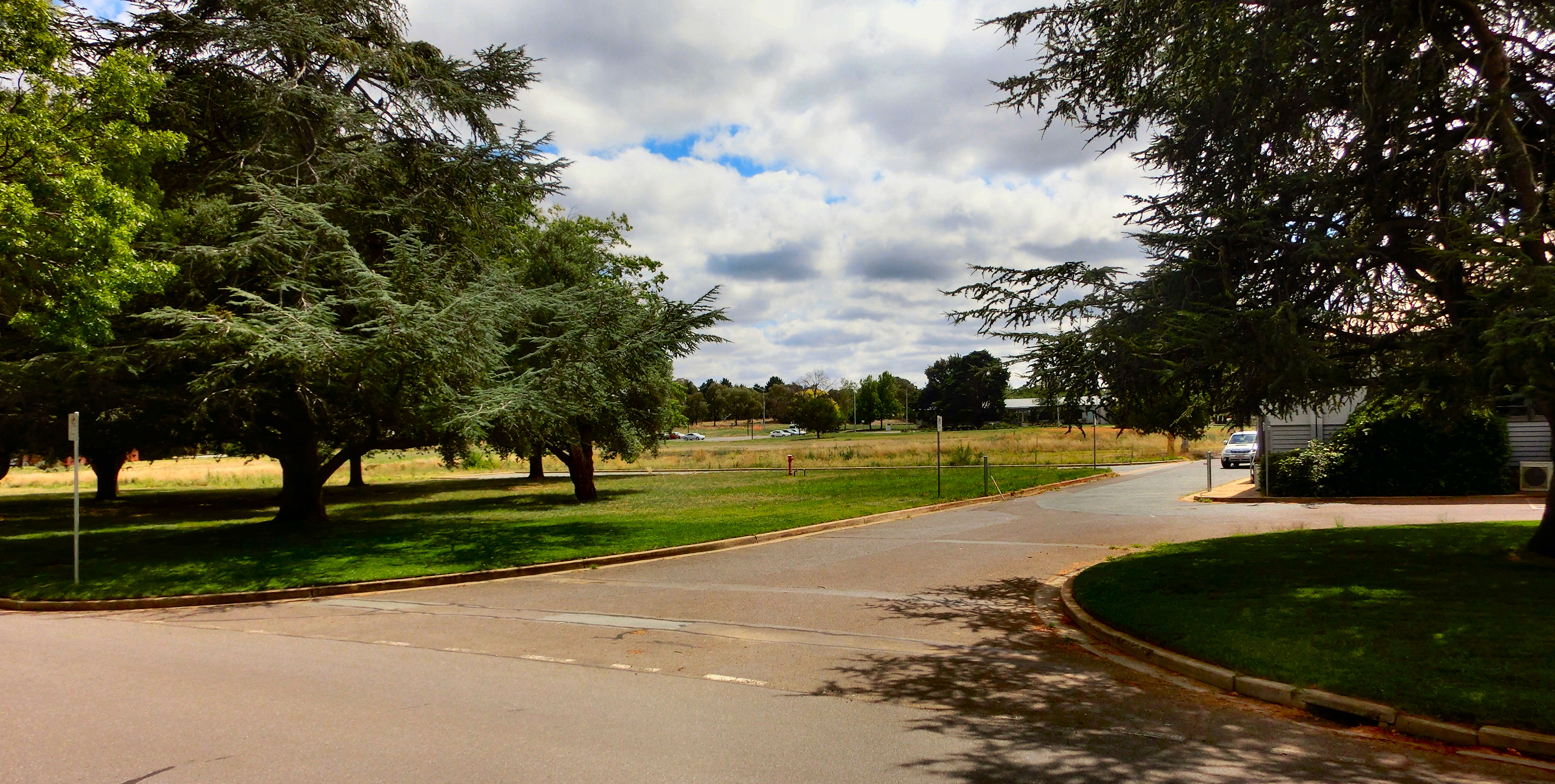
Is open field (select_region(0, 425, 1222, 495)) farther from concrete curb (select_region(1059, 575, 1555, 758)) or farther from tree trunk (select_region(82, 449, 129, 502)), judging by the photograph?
concrete curb (select_region(1059, 575, 1555, 758))

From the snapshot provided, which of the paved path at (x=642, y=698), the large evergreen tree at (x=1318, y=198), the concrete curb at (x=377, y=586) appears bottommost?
the concrete curb at (x=377, y=586)

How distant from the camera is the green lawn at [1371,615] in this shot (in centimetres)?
584

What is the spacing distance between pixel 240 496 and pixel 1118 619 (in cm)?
3414

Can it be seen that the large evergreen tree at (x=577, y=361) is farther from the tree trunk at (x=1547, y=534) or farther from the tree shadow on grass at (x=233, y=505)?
the tree trunk at (x=1547, y=534)

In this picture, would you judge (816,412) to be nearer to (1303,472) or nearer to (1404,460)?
(1303,472)

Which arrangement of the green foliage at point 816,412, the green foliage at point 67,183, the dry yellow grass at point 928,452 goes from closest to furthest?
the green foliage at point 67,183 < the dry yellow grass at point 928,452 < the green foliage at point 816,412

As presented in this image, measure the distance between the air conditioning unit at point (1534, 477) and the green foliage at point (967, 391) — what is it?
12481 mm

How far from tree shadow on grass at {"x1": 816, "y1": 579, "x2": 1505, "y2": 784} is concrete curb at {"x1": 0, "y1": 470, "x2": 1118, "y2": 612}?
7400mm

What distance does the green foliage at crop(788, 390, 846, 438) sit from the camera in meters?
98.5

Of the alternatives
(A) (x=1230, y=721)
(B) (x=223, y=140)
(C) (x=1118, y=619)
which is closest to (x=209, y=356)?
(B) (x=223, y=140)

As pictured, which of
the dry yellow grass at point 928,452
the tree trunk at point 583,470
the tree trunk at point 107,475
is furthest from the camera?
the dry yellow grass at point 928,452

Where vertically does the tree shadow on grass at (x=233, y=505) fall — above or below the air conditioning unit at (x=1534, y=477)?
below

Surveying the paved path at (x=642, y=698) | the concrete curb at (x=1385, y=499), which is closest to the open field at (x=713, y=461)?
the concrete curb at (x=1385, y=499)

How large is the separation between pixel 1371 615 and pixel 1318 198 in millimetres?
4864
